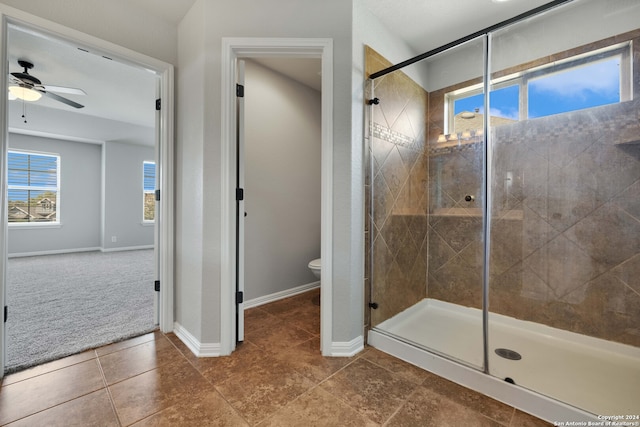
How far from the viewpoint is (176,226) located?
86.6 inches

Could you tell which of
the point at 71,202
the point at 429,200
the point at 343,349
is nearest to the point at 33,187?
the point at 71,202

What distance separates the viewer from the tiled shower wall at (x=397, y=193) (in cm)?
214

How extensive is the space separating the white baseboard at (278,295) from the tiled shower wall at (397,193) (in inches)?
49.3

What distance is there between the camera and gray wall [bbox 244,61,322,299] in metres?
2.80

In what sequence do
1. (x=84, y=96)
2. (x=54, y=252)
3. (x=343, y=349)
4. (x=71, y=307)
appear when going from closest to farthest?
(x=343, y=349), (x=71, y=307), (x=84, y=96), (x=54, y=252)

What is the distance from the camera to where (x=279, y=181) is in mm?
3062

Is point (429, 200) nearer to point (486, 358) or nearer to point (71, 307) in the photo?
point (486, 358)

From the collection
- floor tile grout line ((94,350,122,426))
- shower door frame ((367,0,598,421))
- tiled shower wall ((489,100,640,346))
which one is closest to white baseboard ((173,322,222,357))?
floor tile grout line ((94,350,122,426))

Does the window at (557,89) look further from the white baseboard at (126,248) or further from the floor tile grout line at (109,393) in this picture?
the white baseboard at (126,248)

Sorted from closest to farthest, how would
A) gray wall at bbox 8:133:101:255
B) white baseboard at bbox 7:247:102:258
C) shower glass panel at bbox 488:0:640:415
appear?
1. shower glass panel at bbox 488:0:640:415
2. white baseboard at bbox 7:247:102:258
3. gray wall at bbox 8:133:101:255

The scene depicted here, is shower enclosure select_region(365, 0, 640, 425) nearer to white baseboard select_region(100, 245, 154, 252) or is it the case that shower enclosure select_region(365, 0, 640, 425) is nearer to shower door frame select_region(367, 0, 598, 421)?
shower door frame select_region(367, 0, 598, 421)

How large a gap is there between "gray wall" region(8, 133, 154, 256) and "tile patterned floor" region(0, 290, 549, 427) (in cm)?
534

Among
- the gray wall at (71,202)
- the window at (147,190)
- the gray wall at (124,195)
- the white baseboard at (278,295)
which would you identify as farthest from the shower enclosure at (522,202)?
the gray wall at (71,202)

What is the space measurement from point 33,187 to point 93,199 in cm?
96
